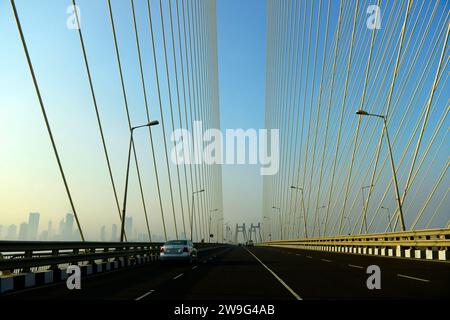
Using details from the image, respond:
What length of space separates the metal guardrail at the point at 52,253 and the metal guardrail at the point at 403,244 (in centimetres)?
1349

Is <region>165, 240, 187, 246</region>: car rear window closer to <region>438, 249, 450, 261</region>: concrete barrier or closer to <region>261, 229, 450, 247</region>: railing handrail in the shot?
<region>261, 229, 450, 247</region>: railing handrail

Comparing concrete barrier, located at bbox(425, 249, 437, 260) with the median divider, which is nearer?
the median divider

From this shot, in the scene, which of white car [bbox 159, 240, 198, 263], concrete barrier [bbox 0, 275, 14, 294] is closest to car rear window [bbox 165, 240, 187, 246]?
white car [bbox 159, 240, 198, 263]

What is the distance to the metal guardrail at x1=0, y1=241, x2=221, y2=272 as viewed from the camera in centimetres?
1107

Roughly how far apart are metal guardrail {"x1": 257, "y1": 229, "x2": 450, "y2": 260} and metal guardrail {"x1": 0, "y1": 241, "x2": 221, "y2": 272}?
13488mm

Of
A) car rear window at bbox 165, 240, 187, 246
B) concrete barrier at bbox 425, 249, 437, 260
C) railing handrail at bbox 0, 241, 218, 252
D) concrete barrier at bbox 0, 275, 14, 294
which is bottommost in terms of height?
concrete barrier at bbox 425, 249, 437, 260

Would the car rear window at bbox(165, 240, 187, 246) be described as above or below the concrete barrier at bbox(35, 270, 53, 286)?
above

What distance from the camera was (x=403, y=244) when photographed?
936 inches

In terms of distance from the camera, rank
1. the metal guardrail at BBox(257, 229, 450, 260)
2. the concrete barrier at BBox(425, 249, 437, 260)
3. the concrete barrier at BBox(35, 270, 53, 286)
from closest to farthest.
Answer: the concrete barrier at BBox(35, 270, 53, 286), the metal guardrail at BBox(257, 229, 450, 260), the concrete barrier at BBox(425, 249, 437, 260)
